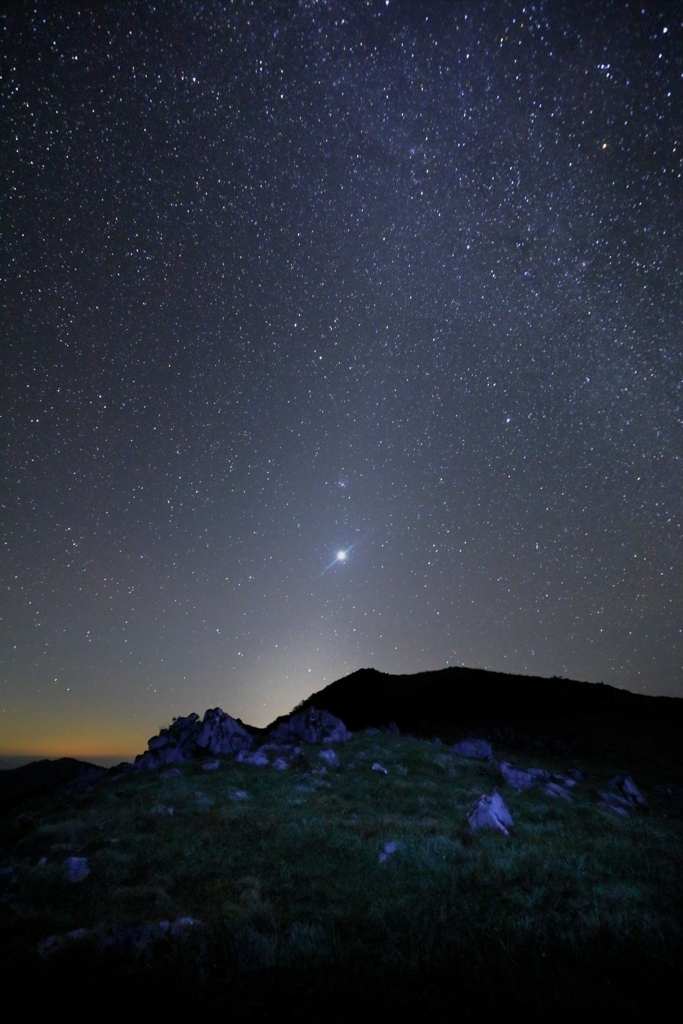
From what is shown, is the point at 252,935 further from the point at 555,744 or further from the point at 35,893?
the point at 555,744

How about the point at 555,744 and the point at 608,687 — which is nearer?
the point at 555,744

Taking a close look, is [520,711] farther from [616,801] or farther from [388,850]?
[388,850]

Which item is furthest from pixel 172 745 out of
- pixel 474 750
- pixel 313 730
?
pixel 474 750

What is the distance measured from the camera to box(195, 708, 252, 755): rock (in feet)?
103

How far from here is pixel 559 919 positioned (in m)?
9.73

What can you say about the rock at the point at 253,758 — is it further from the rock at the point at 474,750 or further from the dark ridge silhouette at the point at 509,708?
the dark ridge silhouette at the point at 509,708

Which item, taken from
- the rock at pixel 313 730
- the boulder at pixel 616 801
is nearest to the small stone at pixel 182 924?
the boulder at pixel 616 801

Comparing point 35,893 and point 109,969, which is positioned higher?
point 35,893

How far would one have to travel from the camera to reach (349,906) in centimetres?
Result: 1072

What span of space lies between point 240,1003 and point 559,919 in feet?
19.7

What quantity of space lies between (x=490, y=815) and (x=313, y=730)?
1903cm

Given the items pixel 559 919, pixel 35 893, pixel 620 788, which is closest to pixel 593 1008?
pixel 559 919

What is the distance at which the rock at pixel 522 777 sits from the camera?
23070 millimetres

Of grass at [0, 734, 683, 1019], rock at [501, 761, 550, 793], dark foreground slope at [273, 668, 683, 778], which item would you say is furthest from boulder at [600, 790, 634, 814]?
dark foreground slope at [273, 668, 683, 778]
